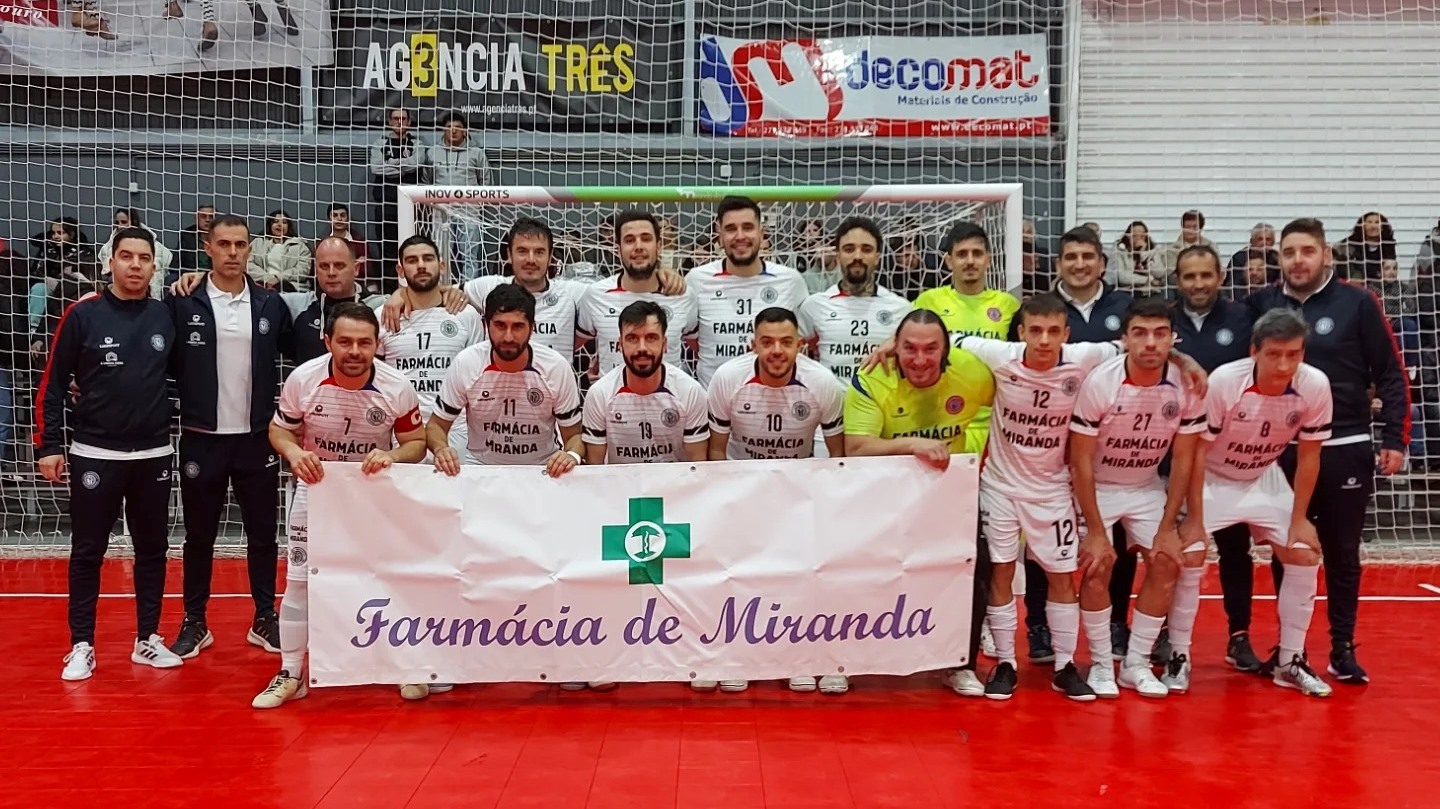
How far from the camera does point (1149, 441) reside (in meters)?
4.83

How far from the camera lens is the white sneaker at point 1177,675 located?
196 inches

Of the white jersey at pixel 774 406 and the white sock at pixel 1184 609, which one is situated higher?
the white jersey at pixel 774 406

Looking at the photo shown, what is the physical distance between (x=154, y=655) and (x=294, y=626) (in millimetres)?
1229

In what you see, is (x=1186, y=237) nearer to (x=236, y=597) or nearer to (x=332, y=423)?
(x=332, y=423)

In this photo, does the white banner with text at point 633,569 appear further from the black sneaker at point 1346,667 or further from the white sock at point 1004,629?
the black sneaker at point 1346,667

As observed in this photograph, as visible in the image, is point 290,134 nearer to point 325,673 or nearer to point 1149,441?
point 325,673

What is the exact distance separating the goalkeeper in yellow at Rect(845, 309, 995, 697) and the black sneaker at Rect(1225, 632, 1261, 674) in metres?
1.48

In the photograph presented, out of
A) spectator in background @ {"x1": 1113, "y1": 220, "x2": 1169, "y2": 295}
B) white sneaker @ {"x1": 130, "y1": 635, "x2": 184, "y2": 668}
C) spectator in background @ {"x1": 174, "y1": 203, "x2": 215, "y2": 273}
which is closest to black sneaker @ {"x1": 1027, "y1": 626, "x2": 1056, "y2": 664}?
white sneaker @ {"x1": 130, "y1": 635, "x2": 184, "y2": 668}

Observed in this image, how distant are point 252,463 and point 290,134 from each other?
19.4 feet

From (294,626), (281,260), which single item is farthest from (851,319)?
(281,260)

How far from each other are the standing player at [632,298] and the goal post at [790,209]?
892 millimetres

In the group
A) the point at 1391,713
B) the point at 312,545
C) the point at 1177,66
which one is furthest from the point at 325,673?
the point at 1177,66

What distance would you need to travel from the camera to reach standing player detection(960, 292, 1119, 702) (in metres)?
4.76

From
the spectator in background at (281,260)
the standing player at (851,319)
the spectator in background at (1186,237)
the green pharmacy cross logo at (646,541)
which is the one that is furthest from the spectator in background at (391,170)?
the spectator in background at (1186,237)
